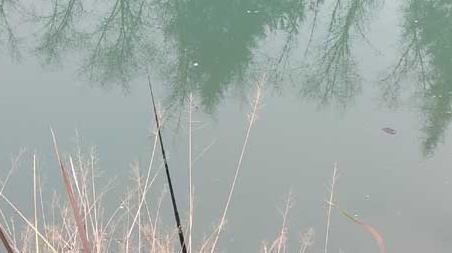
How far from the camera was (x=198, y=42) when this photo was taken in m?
5.50

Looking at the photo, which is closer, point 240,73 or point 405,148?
point 405,148

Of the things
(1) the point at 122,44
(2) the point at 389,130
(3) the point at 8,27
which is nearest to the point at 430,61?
(2) the point at 389,130

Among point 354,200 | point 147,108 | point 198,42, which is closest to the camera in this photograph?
point 354,200

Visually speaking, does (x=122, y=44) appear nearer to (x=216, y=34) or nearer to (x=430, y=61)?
(x=216, y=34)

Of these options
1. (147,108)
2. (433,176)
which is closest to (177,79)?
(147,108)

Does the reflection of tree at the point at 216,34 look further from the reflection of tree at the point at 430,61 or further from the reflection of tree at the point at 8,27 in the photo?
the reflection of tree at the point at 8,27

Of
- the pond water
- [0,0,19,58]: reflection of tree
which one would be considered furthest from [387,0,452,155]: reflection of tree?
[0,0,19,58]: reflection of tree

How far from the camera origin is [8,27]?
18.5ft

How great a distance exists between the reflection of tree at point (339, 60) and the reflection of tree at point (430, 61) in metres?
0.37

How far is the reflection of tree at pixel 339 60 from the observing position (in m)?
5.19

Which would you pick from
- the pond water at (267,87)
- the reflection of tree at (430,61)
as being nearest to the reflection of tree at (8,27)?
the pond water at (267,87)

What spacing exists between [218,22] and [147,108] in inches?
58.7

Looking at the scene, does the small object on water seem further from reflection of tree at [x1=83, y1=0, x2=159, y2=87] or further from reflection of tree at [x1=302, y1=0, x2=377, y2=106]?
reflection of tree at [x1=83, y1=0, x2=159, y2=87]

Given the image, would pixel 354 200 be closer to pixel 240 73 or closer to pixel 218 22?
pixel 240 73
